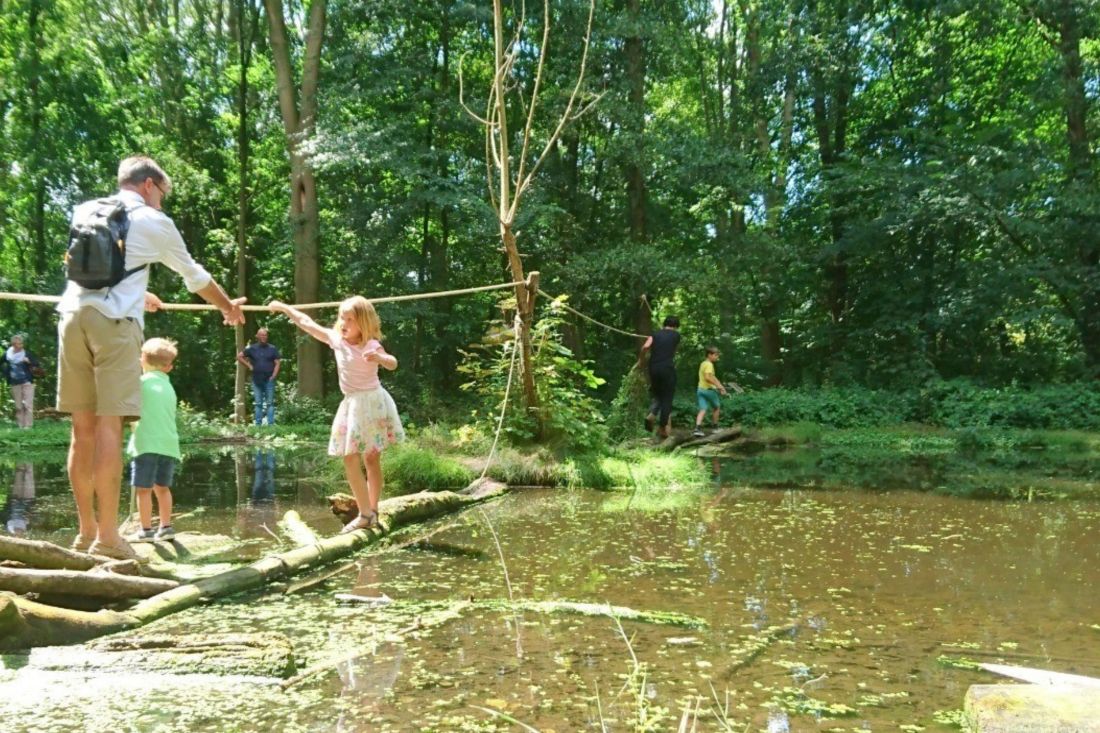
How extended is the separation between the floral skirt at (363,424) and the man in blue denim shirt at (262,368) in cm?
1155

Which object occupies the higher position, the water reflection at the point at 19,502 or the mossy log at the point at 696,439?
the mossy log at the point at 696,439

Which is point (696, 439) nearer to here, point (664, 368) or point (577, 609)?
point (664, 368)

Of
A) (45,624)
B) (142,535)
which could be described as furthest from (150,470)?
(45,624)

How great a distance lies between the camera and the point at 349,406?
5.51 meters

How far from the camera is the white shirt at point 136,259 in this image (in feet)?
13.1

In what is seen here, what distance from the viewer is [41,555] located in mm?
3652

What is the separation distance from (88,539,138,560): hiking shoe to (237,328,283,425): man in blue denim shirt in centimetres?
1269

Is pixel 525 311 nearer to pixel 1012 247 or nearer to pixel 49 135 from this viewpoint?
pixel 1012 247

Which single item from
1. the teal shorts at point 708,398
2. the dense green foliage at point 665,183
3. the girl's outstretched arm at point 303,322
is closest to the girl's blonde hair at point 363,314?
the girl's outstretched arm at point 303,322

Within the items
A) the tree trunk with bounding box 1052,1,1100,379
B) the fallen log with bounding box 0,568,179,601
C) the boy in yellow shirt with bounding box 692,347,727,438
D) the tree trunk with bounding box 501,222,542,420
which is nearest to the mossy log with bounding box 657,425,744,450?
the boy in yellow shirt with bounding box 692,347,727,438

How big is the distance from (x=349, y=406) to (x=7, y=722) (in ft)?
10.3

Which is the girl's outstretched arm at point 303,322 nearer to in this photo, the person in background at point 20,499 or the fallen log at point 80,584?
the fallen log at point 80,584

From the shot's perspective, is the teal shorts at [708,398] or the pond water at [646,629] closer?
the pond water at [646,629]

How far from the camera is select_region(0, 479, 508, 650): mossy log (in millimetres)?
3156
